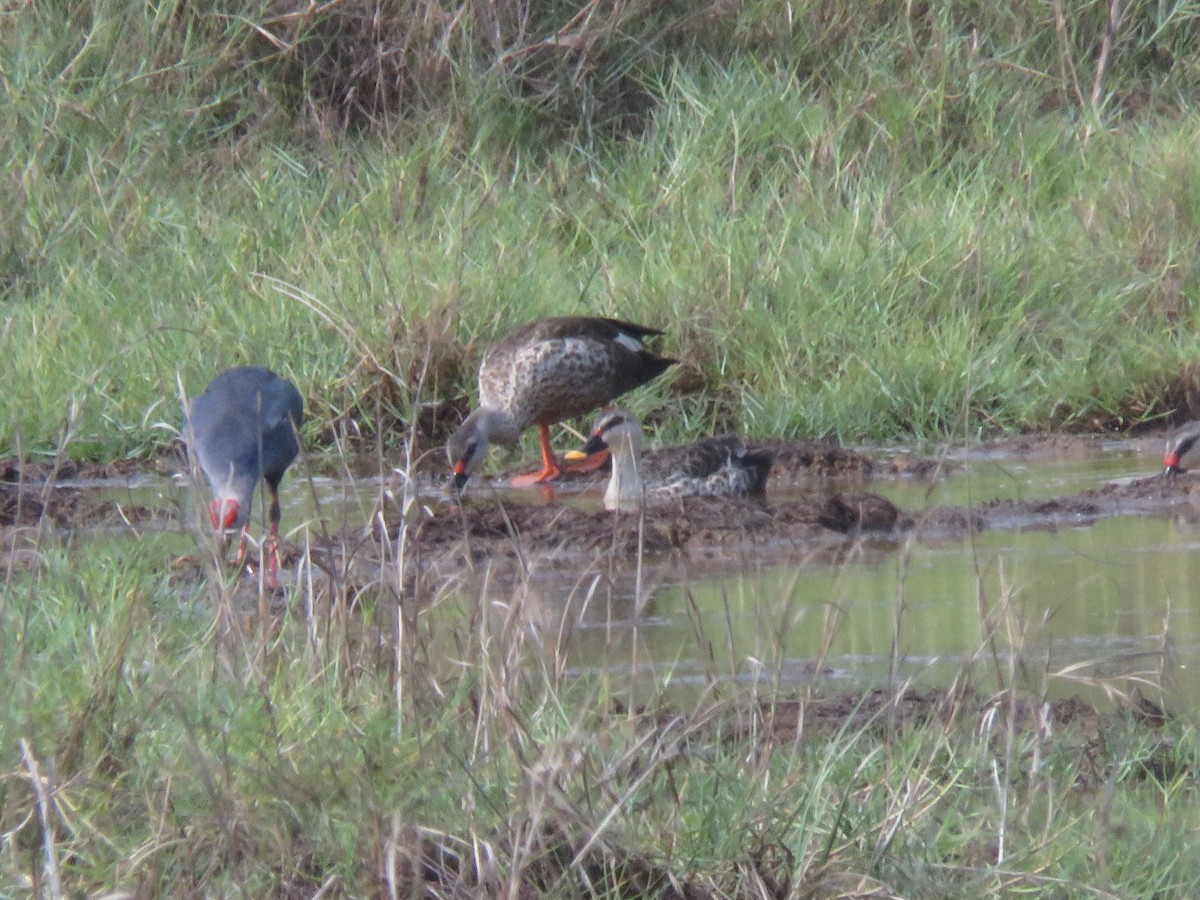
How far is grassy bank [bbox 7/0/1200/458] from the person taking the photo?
30.6 ft

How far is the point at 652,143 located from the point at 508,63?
1378 millimetres

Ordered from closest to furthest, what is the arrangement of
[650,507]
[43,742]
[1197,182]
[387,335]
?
[43,742]
[650,507]
[387,335]
[1197,182]

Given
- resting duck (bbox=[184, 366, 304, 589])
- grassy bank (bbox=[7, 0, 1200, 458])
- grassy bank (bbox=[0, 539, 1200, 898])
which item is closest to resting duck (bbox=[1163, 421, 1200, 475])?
grassy bank (bbox=[7, 0, 1200, 458])

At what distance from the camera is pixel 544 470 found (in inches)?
368

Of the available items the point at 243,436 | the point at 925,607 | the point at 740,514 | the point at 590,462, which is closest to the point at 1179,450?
the point at 740,514

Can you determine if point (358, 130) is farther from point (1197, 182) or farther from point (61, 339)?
point (1197, 182)

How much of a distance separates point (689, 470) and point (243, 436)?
2.36 metres

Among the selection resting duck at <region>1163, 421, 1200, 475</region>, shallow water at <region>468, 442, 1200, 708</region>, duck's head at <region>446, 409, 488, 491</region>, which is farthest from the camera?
duck's head at <region>446, 409, 488, 491</region>

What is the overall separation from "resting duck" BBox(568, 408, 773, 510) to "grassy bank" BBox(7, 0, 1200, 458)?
0.86m

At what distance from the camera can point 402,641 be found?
3418 millimetres

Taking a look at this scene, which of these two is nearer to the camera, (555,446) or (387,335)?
(387,335)

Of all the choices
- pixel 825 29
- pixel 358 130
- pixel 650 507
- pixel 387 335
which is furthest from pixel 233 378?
pixel 825 29

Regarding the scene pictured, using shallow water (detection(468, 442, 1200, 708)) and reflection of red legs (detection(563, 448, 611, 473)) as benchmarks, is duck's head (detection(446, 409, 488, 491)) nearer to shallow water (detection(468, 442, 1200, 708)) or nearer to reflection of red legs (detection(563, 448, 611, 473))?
reflection of red legs (detection(563, 448, 611, 473))

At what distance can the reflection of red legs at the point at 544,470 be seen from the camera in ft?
29.6
